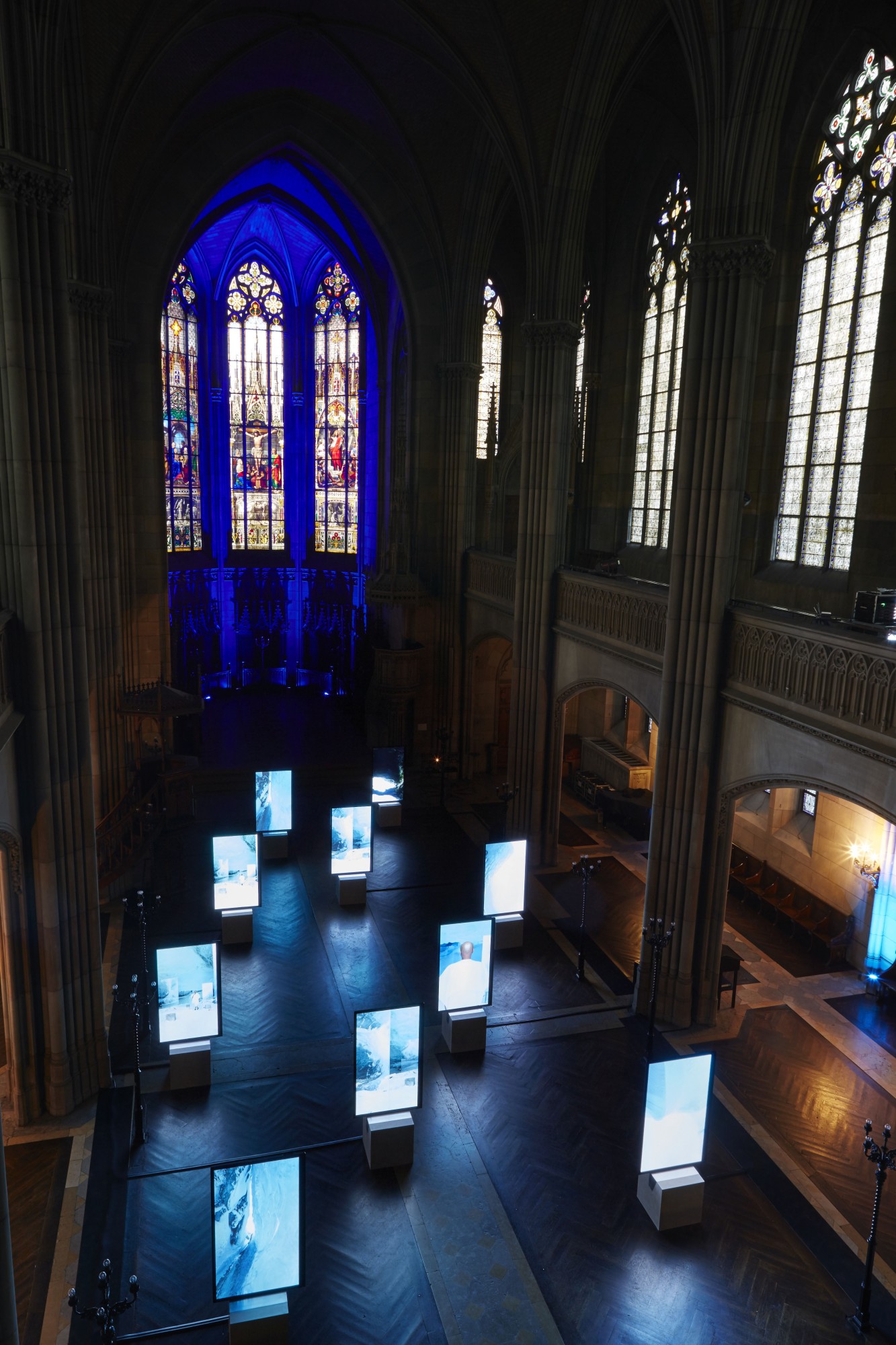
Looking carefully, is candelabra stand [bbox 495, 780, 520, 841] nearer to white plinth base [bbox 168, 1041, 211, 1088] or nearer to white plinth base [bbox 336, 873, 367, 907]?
white plinth base [bbox 336, 873, 367, 907]

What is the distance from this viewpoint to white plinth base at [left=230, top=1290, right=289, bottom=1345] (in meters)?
8.16

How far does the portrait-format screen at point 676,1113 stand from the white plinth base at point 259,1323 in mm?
3879

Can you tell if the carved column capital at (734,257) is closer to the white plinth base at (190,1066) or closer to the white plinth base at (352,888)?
the white plinth base at (352,888)

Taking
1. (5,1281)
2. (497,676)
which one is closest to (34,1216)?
(5,1281)

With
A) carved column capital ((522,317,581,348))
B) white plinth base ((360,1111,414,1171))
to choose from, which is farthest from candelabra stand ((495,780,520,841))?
white plinth base ((360,1111,414,1171))

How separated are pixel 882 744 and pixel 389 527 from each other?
18.6 metres

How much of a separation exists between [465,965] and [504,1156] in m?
2.63

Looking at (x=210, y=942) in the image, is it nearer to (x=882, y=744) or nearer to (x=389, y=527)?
(x=882, y=744)

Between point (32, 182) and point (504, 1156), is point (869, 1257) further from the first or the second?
point (32, 182)

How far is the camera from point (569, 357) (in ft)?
62.2

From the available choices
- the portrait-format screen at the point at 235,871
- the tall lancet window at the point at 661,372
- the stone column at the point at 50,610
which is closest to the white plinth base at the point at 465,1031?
the portrait-format screen at the point at 235,871

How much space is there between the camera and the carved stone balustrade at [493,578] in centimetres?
2184

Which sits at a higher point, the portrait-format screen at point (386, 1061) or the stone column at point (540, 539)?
the stone column at point (540, 539)

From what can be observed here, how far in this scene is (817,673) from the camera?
11.5 meters
